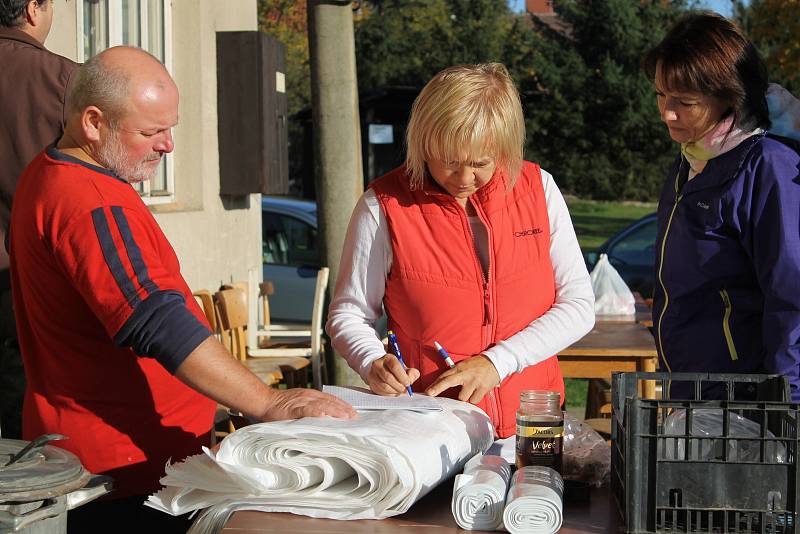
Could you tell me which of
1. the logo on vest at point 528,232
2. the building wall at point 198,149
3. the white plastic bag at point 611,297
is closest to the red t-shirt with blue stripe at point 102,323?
the logo on vest at point 528,232

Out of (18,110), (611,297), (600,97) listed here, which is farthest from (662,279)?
(600,97)

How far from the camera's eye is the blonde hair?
2689 mm

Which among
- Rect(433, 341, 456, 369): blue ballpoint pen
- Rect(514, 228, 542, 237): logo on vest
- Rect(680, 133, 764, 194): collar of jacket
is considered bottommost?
Rect(433, 341, 456, 369): blue ballpoint pen

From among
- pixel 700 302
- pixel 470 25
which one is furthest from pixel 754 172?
pixel 470 25

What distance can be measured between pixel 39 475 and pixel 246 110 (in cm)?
660

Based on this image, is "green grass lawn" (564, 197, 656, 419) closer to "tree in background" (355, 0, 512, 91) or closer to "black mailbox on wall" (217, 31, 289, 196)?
"tree in background" (355, 0, 512, 91)

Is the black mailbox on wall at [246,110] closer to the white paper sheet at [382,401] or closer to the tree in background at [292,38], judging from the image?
the white paper sheet at [382,401]

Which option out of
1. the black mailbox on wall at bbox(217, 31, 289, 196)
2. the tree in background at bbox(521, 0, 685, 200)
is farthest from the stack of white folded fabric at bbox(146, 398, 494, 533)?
the tree in background at bbox(521, 0, 685, 200)

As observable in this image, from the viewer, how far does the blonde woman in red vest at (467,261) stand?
270 cm

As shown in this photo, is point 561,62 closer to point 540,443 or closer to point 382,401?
point 382,401

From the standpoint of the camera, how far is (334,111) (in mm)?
6840

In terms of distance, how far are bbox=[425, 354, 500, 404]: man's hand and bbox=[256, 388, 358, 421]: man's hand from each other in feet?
1.04

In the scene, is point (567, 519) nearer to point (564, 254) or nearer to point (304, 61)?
point (564, 254)

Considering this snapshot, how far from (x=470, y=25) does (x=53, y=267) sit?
84.7 ft
